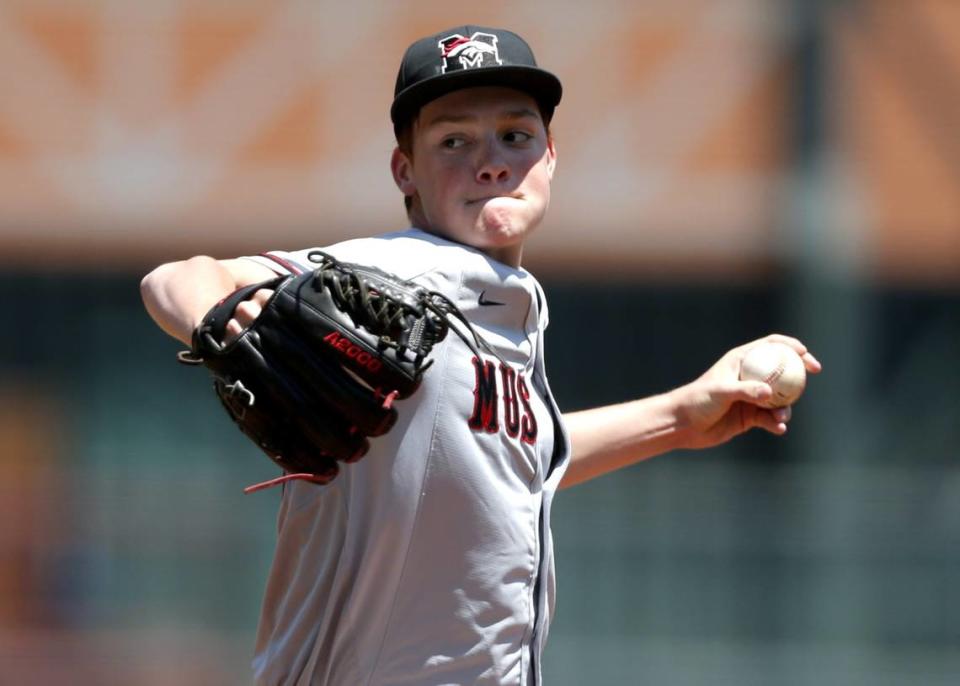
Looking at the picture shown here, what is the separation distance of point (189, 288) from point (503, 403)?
0.55m

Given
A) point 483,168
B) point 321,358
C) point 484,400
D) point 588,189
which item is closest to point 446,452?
point 484,400

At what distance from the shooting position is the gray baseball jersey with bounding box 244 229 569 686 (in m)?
2.39

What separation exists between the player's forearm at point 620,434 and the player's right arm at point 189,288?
83 centimetres

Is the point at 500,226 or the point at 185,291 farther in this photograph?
the point at 500,226

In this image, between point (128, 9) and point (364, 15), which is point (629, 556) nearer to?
point (364, 15)

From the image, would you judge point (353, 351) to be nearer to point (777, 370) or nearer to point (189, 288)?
point (189, 288)

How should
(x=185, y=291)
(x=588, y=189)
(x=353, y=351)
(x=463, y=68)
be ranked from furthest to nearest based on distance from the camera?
(x=588, y=189), (x=463, y=68), (x=185, y=291), (x=353, y=351)

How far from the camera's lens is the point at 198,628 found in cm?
731

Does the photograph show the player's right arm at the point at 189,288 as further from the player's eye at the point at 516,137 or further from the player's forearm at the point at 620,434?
the player's forearm at the point at 620,434

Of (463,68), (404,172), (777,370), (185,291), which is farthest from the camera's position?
(777,370)

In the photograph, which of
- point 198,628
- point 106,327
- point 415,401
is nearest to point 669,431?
point 415,401

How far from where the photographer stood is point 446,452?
7.92 feet

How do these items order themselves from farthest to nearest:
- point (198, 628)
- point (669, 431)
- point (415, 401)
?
point (198, 628)
point (669, 431)
point (415, 401)

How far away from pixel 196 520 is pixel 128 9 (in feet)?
15.0
